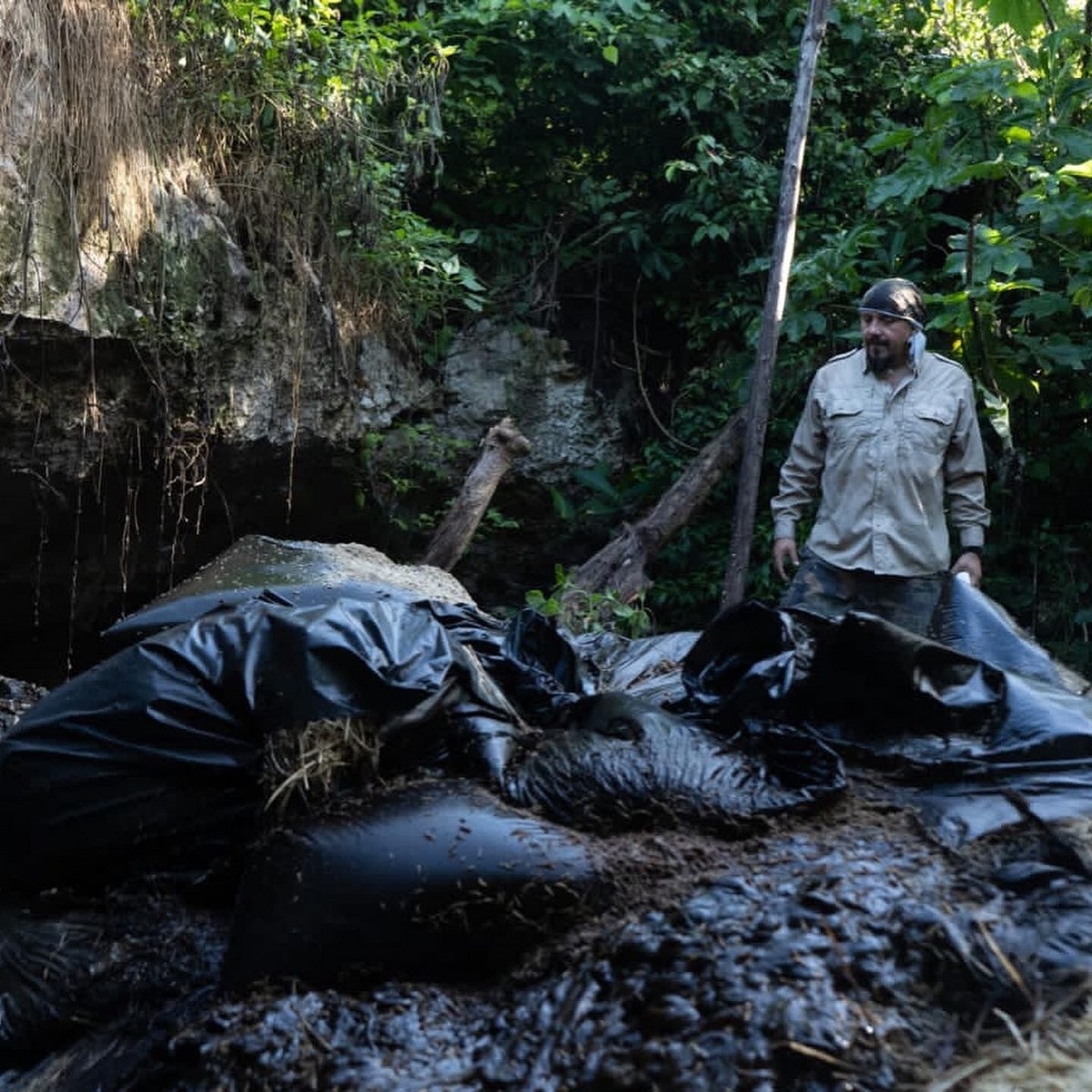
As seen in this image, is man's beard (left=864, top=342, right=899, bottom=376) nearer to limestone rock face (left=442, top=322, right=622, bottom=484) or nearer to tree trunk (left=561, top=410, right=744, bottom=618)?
tree trunk (left=561, top=410, right=744, bottom=618)

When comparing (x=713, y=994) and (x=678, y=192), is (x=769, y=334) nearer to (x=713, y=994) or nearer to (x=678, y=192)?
(x=678, y=192)

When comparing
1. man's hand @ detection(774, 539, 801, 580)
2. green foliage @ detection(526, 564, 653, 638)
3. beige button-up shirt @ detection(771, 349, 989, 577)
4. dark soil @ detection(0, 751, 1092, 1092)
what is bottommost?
green foliage @ detection(526, 564, 653, 638)

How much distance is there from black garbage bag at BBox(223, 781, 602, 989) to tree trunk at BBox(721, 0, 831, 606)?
355 centimetres

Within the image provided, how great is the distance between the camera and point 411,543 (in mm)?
6359

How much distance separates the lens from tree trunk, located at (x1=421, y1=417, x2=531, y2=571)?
5.52 m

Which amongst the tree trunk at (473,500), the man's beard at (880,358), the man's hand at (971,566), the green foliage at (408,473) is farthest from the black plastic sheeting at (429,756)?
the green foliage at (408,473)

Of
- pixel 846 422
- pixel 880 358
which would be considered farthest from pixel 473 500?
pixel 880 358

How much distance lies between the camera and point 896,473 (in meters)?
4.12

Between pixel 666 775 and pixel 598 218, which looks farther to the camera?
pixel 598 218

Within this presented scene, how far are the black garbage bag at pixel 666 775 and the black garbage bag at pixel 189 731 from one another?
12 cm

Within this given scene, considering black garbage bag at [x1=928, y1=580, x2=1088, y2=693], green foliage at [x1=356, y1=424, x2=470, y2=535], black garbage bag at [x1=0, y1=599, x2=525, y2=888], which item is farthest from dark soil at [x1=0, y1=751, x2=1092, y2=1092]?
green foliage at [x1=356, y1=424, x2=470, y2=535]

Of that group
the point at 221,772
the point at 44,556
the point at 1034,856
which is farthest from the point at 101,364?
the point at 1034,856

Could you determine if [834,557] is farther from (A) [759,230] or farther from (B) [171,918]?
(A) [759,230]

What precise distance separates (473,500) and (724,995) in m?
3.81
